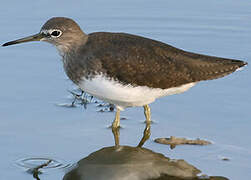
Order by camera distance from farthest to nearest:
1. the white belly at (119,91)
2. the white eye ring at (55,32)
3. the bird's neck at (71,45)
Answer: the white eye ring at (55,32) < the bird's neck at (71,45) < the white belly at (119,91)

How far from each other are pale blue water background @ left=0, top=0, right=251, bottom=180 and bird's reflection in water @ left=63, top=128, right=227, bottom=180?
0.14m

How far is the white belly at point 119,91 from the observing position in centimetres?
816

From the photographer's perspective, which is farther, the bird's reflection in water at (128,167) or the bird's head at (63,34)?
the bird's head at (63,34)

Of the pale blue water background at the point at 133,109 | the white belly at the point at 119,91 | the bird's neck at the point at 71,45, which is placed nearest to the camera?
the white belly at the point at 119,91

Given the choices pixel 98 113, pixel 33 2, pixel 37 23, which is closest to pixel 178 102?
pixel 98 113

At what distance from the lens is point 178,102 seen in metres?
9.73

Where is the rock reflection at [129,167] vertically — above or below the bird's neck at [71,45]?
below

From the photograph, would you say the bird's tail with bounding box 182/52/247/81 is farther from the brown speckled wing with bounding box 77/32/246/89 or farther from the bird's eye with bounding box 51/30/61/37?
the bird's eye with bounding box 51/30/61/37

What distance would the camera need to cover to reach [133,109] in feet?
32.2

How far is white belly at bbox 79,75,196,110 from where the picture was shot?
26.8ft

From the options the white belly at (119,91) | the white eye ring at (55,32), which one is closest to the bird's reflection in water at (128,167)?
the white belly at (119,91)

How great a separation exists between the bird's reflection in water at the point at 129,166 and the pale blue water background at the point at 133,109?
0.14 m

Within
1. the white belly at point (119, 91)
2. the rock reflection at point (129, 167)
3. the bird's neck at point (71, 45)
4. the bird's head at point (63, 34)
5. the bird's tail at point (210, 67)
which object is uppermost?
the bird's head at point (63, 34)

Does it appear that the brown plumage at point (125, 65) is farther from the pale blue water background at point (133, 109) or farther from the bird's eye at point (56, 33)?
the pale blue water background at point (133, 109)
